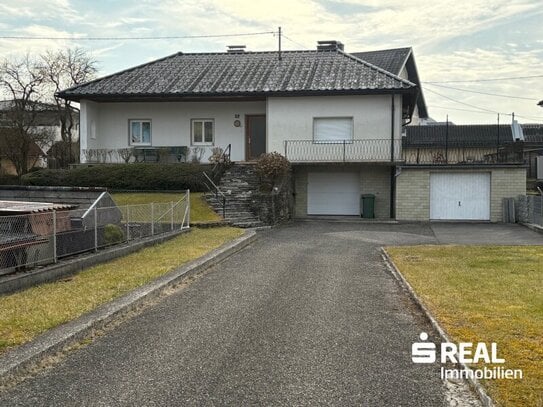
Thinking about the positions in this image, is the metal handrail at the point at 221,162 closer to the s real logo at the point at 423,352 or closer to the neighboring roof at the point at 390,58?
the neighboring roof at the point at 390,58

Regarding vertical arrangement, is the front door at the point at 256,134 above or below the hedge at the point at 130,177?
above

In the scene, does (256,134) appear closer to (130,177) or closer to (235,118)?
(235,118)

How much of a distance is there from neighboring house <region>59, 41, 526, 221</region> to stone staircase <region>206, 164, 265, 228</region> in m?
2.23

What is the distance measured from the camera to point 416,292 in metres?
8.94

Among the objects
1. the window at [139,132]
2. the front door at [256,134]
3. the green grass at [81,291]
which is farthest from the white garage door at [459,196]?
the window at [139,132]

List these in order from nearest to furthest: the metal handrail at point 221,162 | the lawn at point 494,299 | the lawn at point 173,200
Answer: the lawn at point 494,299
the lawn at point 173,200
the metal handrail at point 221,162

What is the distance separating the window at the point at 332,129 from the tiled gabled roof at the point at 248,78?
134cm

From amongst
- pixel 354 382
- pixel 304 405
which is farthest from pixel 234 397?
pixel 354 382

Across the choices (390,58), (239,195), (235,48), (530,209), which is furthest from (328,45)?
(530,209)

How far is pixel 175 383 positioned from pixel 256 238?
40.0 feet

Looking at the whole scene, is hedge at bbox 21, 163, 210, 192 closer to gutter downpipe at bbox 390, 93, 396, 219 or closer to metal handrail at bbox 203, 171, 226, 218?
metal handrail at bbox 203, 171, 226, 218

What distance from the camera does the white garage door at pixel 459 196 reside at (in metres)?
24.3

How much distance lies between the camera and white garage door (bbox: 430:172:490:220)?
2433cm

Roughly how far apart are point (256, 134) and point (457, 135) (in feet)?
83.7
